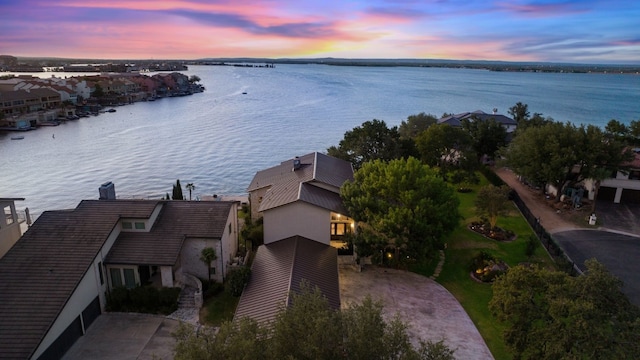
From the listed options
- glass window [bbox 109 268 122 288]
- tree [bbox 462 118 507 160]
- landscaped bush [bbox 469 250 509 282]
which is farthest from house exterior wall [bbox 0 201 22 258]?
tree [bbox 462 118 507 160]

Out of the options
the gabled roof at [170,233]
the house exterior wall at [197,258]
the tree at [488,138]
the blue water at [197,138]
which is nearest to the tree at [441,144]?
the tree at [488,138]

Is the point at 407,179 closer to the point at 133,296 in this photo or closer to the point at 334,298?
the point at 334,298

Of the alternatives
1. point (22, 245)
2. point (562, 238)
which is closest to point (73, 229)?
point (22, 245)

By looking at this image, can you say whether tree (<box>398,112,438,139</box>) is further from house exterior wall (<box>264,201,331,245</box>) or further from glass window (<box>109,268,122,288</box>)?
glass window (<box>109,268,122,288</box>)

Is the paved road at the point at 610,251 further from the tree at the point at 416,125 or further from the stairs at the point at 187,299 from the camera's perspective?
the tree at the point at 416,125

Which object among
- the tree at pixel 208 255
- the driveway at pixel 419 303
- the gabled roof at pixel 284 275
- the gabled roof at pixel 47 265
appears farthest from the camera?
the tree at pixel 208 255

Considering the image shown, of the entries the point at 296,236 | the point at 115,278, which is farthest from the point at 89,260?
the point at 296,236

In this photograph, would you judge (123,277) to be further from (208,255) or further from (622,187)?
(622,187)

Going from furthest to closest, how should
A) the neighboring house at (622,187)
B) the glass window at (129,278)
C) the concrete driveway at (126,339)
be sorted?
the neighboring house at (622,187), the glass window at (129,278), the concrete driveway at (126,339)
